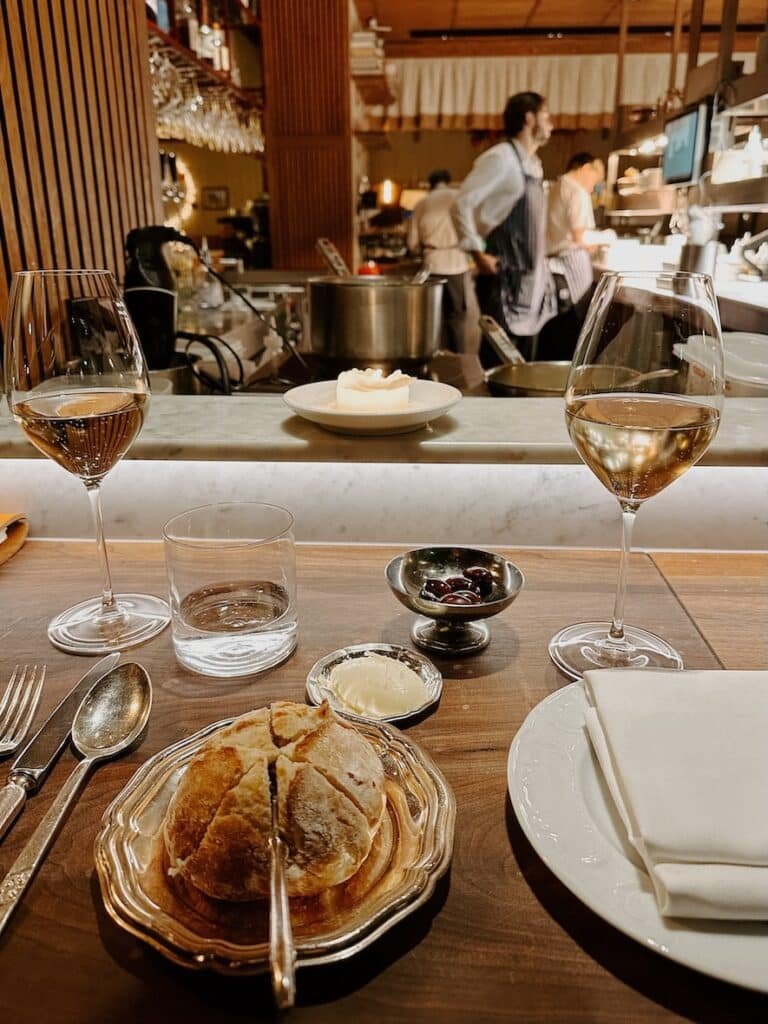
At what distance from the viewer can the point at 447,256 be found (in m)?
4.84

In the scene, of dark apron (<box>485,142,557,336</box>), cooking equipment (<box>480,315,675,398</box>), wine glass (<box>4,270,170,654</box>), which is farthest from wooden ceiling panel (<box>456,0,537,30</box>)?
wine glass (<box>4,270,170,654</box>)

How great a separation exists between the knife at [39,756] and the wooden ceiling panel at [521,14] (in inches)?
258

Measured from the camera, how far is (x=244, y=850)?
0.40 metres

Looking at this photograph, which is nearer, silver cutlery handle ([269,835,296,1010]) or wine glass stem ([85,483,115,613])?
silver cutlery handle ([269,835,296,1010])

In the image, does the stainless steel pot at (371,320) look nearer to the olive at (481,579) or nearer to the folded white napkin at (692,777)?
the olive at (481,579)

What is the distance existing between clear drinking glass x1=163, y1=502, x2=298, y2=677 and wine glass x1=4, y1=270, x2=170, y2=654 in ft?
0.28

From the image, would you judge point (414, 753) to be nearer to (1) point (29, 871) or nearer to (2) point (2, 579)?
(1) point (29, 871)

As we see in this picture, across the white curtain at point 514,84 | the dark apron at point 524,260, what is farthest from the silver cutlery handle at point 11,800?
the white curtain at point 514,84

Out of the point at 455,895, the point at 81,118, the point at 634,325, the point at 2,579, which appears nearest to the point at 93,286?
the point at 2,579

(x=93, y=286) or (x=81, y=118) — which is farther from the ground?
(x=81, y=118)

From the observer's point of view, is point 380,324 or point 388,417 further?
point 380,324

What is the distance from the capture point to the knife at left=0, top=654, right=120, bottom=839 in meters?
0.50

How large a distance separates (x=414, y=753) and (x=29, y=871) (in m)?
0.24

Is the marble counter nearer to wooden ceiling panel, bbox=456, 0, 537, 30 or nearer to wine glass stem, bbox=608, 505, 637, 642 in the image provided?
wine glass stem, bbox=608, 505, 637, 642
